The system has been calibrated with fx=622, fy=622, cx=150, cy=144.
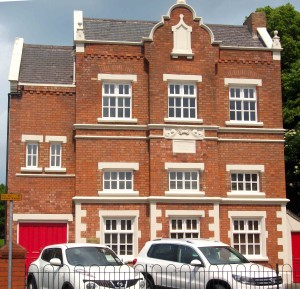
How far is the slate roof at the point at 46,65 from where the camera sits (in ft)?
94.8

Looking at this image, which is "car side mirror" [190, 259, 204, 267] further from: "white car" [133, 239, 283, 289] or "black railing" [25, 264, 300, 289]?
"black railing" [25, 264, 300, 289]

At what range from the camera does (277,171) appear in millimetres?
27922

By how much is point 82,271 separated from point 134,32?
16644 mm

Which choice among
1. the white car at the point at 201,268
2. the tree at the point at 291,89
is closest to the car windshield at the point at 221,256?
the white car at the point at 201,268

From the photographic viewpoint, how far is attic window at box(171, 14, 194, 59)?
27781 millimetres

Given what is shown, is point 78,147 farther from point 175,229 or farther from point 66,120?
point 175,229

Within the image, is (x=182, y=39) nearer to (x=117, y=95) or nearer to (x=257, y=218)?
(x=117, y=95)

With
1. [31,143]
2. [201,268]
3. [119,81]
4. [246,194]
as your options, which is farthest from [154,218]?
[201,268]

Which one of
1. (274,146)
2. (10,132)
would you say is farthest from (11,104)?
(274,146)

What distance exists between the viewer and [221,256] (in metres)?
18.8

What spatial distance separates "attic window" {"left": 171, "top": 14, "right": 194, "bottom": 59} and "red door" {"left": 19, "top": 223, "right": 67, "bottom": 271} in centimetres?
918

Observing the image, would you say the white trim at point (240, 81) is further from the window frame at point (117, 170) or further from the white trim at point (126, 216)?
the white trim at point (126, 216)

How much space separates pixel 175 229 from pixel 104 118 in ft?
18.6

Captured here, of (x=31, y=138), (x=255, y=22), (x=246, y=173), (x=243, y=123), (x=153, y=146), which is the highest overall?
(x=255, y=22)
